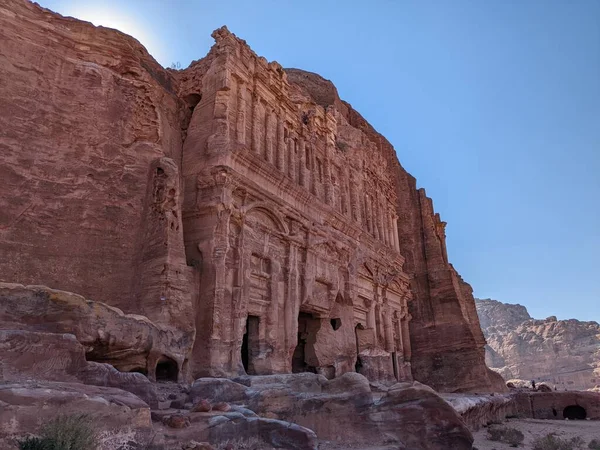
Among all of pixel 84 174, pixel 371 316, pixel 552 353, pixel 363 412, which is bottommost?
pixel 363 412

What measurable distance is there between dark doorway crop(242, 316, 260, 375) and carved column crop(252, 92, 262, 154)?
534cm

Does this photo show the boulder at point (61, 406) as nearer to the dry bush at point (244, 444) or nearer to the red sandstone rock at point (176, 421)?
the red sandstone rock at point (176, 421)

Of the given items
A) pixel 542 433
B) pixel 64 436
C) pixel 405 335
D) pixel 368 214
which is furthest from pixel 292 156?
pixel 64 436

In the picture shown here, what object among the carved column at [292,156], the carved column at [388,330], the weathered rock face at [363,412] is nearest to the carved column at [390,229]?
the carved column at [388,330]

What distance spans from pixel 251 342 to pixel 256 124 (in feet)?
23.2

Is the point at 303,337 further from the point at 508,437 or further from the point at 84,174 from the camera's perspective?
the point at 84,174

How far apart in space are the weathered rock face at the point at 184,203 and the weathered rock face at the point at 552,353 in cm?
4893

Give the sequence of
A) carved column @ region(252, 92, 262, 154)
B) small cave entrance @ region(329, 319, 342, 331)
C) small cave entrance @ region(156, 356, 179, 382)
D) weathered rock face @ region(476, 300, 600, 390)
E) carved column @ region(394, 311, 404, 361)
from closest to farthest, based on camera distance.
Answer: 1. small cave entrance @ region(156, 356, 179, 382)
2. carved column @ region(252, 92, 262, 154)
3. small cave entrance @ region(329, 319, 342, 331)
4. carved column @ region(394, 311, 404, 361)
5. weathered rock face @ region(476, 300, 600, 390)

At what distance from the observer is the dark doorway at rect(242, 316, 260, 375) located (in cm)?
1384

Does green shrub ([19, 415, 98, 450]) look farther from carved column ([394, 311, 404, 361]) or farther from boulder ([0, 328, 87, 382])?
carved column ([394, 311, 404, 361])

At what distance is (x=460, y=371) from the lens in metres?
27.3

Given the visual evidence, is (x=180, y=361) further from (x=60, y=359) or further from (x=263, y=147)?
(x=263, y=147)

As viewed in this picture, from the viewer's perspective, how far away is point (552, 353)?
66.0 meters

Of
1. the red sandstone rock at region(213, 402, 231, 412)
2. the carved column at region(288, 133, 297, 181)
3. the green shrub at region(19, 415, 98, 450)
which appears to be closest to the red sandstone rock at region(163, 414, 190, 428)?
the red sandstone rock at region(213, 402, 231, 412)
